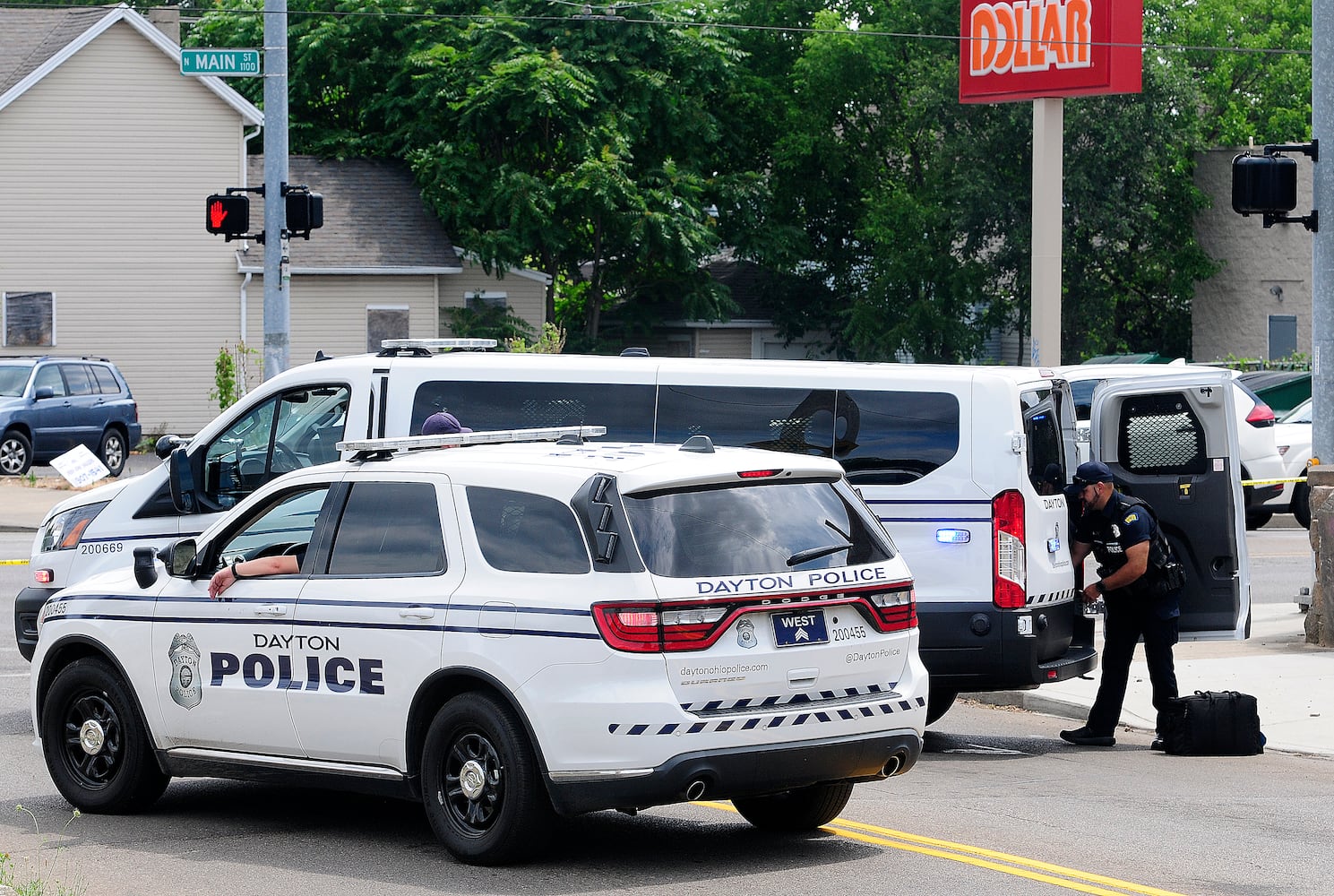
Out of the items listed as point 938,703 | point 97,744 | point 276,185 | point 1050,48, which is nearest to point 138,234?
point 276,185

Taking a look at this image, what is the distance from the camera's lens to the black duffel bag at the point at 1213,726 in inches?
411

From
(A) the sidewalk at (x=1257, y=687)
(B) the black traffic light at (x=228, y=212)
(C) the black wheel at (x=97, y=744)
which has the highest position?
(B) the black traffic light at (x=228, y=212)

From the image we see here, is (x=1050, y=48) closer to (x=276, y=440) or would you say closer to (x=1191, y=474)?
(x=1191, y=474)

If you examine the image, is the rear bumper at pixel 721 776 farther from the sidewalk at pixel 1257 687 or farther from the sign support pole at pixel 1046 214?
the sign support pole at pixel 1046 214

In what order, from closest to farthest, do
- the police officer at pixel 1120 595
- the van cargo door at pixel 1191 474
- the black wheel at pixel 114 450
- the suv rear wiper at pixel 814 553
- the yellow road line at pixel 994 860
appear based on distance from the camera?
1. the yellow road line at pixel 994 860
2. the suv rear wiper at pixel 814 553
3. the police officer at pixel 1120 595
4. the van cargo door at pixel 1191 474
5. the black wheel at pixel 114 450

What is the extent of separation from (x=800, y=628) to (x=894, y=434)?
329cm

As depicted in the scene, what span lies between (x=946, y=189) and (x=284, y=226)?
2581 centimetres

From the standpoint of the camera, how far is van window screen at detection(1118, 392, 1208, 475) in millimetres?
12258

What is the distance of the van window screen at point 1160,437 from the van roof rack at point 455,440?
17.4 feet

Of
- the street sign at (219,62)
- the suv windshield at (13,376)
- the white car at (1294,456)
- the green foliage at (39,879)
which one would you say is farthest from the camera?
the suv windshield at (13,376)

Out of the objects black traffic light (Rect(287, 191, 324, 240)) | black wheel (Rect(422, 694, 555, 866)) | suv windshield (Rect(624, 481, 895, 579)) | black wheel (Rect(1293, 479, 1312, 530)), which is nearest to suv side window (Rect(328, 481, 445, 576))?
black wheel (Rect(422, 694, 555, 866))

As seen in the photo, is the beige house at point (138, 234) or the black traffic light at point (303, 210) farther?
the beige house at point (138, 234)

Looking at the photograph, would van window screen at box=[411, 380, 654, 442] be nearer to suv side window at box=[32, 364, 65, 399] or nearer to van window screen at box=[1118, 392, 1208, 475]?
van window screen at box=[1118, 392, 1208, 475]

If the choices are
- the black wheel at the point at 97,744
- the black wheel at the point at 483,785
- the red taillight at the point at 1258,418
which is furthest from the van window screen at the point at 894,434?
the red taillight at the point at 1258,418
